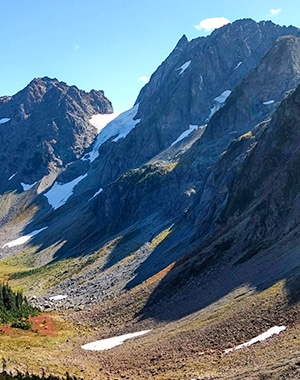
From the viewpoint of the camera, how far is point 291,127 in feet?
309

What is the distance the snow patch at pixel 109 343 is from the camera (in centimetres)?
5806

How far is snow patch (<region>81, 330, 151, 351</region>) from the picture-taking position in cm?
5806

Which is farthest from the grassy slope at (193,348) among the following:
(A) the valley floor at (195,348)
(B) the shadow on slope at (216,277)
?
(B) the shadow on slope at (216,277)

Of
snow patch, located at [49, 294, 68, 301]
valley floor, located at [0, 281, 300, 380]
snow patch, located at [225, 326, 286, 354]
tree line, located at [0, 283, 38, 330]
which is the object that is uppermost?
tree line, located at [0, 283, 38, 330]

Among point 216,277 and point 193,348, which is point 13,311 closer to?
point 216,277

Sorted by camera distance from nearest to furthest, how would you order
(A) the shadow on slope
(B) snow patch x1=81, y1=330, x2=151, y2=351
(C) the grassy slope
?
1. (C) the grassy slope
2. (A) the shadow on slope
3. (B) snow patch x1=81, y1=330, x2=151, y2=351

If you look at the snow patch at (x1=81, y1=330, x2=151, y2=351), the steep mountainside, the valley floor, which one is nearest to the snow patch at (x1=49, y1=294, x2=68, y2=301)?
the steep mountainside

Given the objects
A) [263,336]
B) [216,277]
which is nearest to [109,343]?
[216,277]

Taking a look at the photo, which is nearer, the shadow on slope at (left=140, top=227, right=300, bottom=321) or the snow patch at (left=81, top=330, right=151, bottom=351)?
the shadow on slope at (left=140, top=227, right=300, bottom=321)

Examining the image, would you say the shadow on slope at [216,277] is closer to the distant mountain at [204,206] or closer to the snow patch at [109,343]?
the distant mountain at [204,206]

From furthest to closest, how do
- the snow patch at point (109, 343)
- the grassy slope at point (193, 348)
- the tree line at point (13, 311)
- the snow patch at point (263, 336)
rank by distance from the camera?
the tree line at point (13, 311)
the snow patch at point (109, 343)
the snow patch at point (263, 336)
the grassy slope at point (193, 348)

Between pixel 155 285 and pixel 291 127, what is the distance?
142ft

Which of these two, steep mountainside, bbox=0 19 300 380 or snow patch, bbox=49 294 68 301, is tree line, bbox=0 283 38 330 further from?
snow patch, bbox=49 294 68 301

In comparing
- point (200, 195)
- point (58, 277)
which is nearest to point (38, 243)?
point (58, 277)
